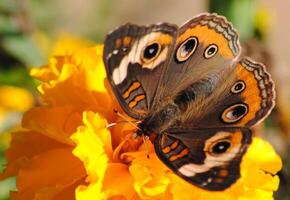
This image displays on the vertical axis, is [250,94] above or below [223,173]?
above

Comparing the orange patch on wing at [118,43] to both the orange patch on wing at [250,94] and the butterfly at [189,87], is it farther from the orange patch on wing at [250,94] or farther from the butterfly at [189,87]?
the orange patch on wing at [250,94]

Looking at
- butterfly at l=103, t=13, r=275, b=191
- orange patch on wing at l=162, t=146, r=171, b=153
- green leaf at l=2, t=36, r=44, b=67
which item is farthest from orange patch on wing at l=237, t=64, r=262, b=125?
green leaf at l=2, t=36, r=44, b=67

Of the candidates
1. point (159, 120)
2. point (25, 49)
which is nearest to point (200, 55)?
point (159, 120)

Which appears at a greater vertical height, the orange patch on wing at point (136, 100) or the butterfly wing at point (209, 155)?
the orange patch on wing at point (136, 100)

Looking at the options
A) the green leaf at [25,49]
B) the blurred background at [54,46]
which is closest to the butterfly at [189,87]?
the blurred background at [54,46]

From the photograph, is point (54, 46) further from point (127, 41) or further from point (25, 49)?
point (127, 41)

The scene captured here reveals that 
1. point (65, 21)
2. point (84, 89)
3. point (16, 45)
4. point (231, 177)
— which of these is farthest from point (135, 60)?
point (65, 21)
